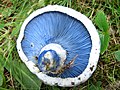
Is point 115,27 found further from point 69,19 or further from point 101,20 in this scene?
point 69,19

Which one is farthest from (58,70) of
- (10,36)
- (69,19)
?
(10,36)

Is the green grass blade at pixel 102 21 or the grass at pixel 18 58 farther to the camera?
the grass at pixel 18 58

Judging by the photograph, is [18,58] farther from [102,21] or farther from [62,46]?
[102,21]

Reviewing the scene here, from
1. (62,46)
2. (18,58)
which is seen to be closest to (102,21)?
(62,46)

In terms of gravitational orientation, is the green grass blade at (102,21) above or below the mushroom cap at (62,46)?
above
